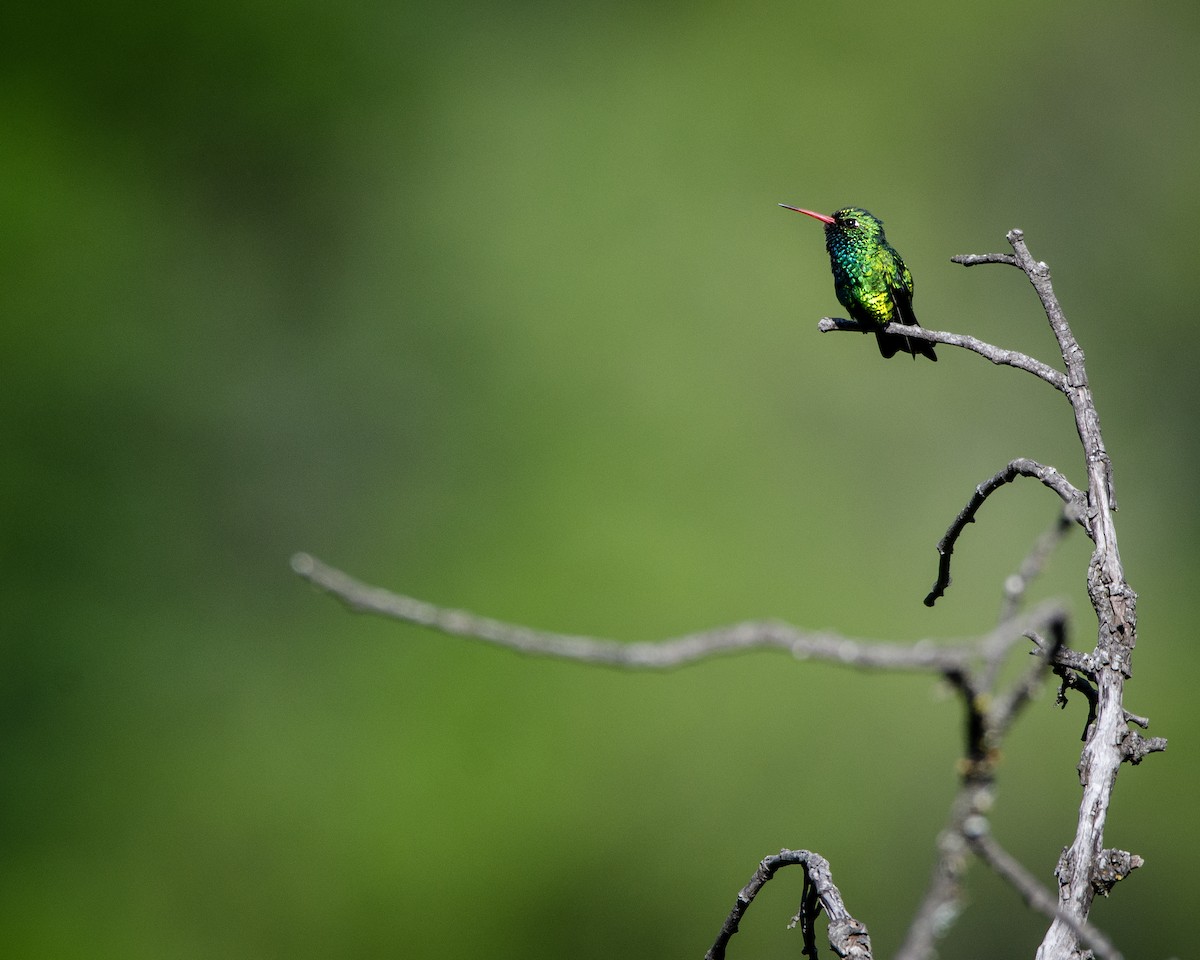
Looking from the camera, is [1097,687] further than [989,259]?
No

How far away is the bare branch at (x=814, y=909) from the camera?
64.7 inches

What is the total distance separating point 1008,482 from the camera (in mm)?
2068

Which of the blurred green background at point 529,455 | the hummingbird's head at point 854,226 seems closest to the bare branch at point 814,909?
the hummingbird's head at point 854,226

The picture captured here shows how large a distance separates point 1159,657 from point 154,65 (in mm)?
11485

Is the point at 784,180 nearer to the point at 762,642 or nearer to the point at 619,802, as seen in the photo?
the point at 619,802

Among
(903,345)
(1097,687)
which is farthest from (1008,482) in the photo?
(903,345)

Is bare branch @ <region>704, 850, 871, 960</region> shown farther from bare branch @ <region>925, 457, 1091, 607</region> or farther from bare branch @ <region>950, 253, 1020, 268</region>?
bare branch @ <region>950, 253, 1020, 268</region>

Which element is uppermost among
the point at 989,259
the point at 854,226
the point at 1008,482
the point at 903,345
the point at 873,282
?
the point at 854,226

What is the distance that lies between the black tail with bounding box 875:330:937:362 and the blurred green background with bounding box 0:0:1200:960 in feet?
21.2

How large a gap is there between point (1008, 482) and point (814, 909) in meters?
0.77

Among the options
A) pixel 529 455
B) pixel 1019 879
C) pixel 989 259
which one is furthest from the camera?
pixel 529 455

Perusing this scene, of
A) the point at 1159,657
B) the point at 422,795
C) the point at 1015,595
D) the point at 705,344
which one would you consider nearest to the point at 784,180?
the point at 705,344

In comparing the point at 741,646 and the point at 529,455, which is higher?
the point at 529,455

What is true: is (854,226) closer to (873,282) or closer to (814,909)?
(873,282)
